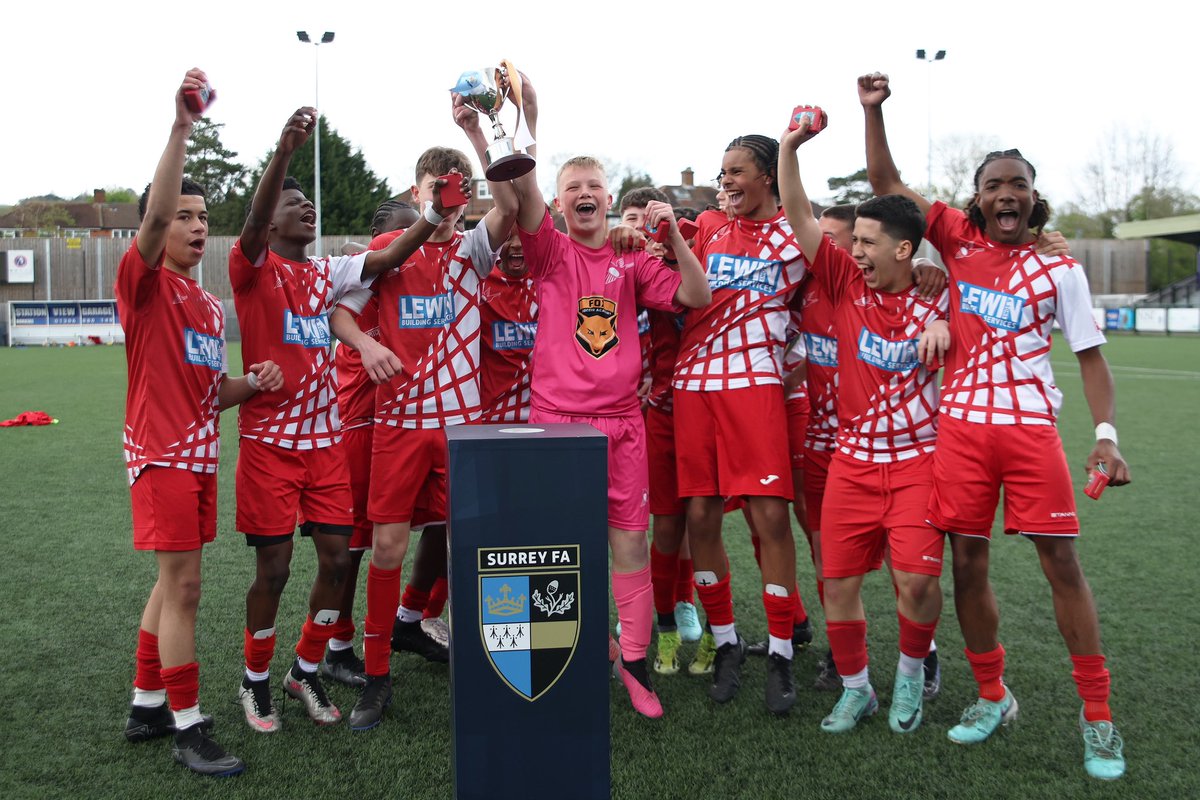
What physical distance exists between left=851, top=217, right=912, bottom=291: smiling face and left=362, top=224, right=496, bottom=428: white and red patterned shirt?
147 centimetres

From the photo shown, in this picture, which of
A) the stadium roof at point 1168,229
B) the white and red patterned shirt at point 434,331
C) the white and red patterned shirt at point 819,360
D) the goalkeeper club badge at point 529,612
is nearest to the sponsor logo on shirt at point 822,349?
the white and red patterned shirt at point 819,360

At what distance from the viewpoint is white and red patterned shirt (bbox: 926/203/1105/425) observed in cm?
344

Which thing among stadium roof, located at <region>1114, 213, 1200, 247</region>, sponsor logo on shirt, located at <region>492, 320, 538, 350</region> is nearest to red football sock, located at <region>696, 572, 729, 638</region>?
sponsor logo on shirt, located at <region>492, 320, 538, 350</region>

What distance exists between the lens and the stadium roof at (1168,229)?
147ft

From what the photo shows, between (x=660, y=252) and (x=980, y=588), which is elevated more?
(x=660, y=252)

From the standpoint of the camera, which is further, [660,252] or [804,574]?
[804,574]

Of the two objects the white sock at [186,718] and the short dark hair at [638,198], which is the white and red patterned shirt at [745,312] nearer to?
the short dark hair at [638,198]

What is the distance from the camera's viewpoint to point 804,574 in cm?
590

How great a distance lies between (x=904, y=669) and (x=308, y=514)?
2.37 m

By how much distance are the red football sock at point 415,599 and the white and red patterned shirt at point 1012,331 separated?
256 centimetres

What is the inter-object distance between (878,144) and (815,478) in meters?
1.58

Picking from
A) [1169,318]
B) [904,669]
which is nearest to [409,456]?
[904,669]

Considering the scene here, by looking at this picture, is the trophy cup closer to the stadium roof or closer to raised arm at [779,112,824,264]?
raised arm at [779,112,824,264]

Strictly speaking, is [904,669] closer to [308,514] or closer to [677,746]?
[677,746]
